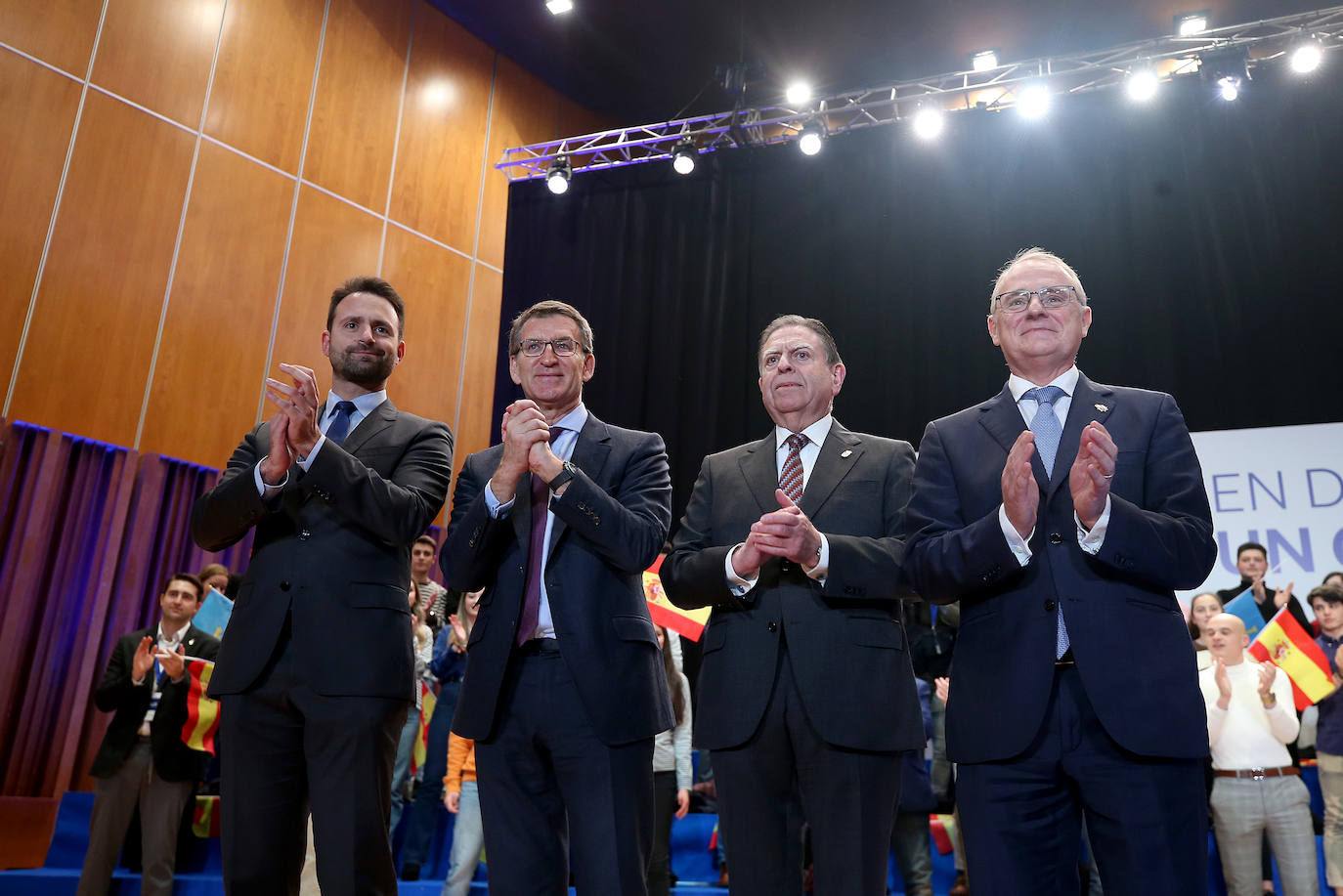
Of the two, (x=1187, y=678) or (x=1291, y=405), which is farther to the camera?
(x=1291, y=405)

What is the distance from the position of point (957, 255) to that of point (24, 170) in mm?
6836

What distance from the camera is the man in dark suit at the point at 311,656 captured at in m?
2.24

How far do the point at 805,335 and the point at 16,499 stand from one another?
6.06 m

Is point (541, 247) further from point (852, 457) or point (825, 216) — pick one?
point (852, 457)

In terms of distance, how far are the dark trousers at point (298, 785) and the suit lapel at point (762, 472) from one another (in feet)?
3.18

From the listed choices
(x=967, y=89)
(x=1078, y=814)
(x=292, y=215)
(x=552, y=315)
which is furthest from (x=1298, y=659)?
(x=292, y=215)

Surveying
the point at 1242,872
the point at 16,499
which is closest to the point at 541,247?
the point at 16,499

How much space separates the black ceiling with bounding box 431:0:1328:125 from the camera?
8.70m

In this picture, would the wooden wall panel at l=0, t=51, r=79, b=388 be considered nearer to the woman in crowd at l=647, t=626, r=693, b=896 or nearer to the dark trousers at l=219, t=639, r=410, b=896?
the woman in crowd at l=647, t=626, r=693, b=896

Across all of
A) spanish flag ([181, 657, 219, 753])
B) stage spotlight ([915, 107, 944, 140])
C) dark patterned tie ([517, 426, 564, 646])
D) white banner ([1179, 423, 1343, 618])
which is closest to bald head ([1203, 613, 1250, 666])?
white banner ([1179, 423, 1343, 618])

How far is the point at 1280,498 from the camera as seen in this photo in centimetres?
700

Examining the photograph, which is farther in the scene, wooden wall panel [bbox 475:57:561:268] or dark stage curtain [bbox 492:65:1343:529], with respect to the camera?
wooden wall panel [bbox 475:57:561:268]

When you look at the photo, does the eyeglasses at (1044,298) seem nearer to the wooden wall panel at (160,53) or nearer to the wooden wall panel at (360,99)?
the wooden wall panel at (160,53)

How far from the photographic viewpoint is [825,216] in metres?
9.16
